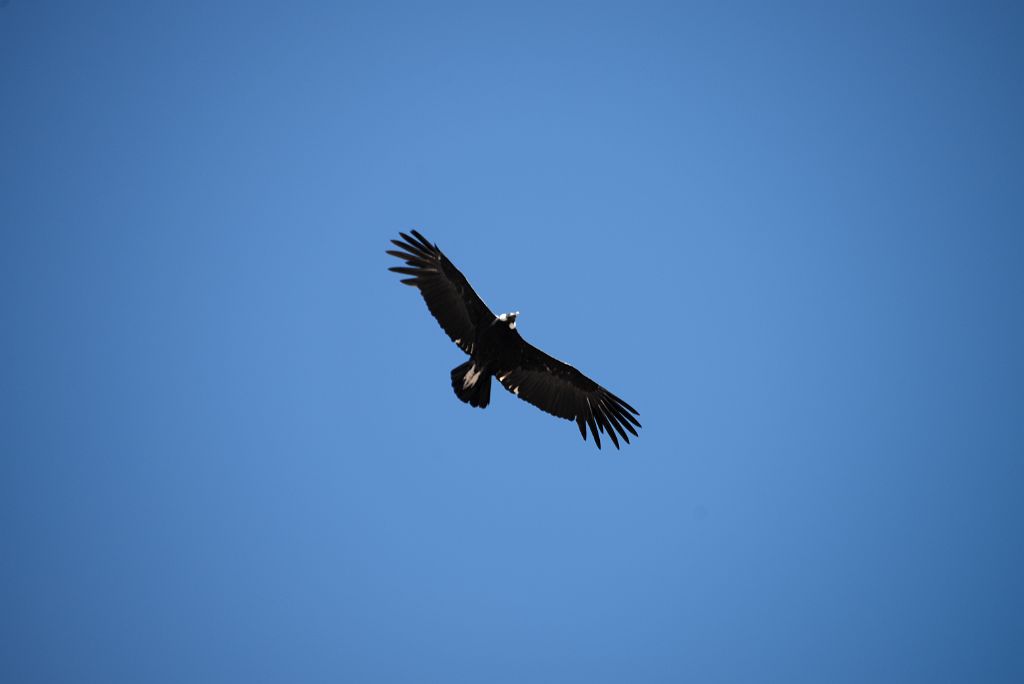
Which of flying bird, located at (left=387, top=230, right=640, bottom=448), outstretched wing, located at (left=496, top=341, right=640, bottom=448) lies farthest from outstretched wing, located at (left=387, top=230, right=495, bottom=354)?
outstretched wing, located at (left=496, top=341, right=640, bottom=448)

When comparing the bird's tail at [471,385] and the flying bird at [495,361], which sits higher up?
the flying bird at [495,361]

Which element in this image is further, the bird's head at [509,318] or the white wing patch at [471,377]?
the bird's head at [509,318]

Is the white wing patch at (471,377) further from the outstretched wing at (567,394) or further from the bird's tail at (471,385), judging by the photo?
the outstretched wing at (567,394)

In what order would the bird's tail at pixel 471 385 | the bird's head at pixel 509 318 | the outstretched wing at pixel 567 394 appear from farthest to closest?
the outstretched wing at pixel 567 394 → the bird's head at pixel 509 318 → the bird's tail at pixel 471 385

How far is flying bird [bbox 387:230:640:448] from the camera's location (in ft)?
49.1

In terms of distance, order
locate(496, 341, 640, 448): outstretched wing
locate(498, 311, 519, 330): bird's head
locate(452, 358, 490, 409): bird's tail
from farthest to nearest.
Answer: locate(496, 341, 640, 448): outstretched wing < locate(498, 311, 519, 330): bird's head < locate(452, 358, 490, 409): bird's tail

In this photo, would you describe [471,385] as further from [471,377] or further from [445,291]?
[445,291]

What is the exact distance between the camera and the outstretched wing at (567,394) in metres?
16.3

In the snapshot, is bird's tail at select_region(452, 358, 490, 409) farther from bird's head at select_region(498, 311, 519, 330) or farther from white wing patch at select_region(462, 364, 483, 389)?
bird's head at select_region(498, 311, 519, 330)

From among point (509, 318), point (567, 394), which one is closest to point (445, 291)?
point (509, 318)

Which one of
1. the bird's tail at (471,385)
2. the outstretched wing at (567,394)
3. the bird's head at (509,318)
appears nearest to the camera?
the bird's tail at (471,385)

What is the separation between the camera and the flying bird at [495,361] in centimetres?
1497

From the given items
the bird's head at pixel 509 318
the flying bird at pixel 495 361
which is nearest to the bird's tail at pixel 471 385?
the flying bird at pixel 495 361

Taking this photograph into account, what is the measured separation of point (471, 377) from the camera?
15031 mm
